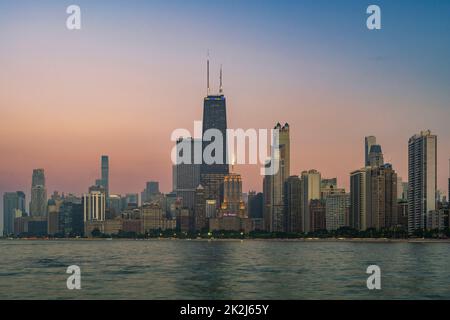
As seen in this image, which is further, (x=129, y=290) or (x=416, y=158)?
(x=416, y=158)
